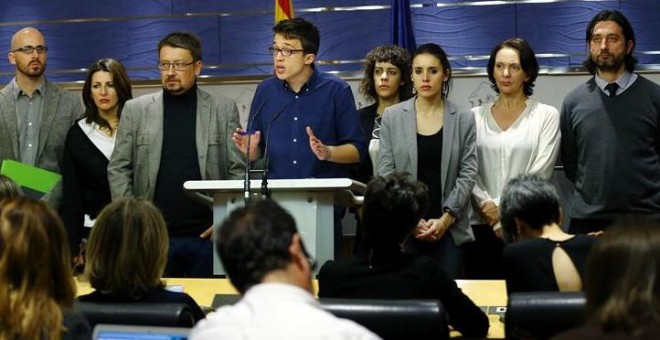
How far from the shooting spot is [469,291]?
4.23 metres

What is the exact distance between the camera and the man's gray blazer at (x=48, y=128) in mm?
5969

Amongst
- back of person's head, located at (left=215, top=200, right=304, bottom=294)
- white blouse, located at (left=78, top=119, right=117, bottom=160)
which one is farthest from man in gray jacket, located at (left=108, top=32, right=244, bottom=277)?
back of person's head, located at (left=215, top=200, right=304, bottom=294)

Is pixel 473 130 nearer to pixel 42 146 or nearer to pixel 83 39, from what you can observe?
pixel 42 146

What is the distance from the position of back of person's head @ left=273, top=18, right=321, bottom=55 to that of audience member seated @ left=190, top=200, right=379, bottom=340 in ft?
9.88

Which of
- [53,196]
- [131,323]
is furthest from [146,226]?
[53,196]

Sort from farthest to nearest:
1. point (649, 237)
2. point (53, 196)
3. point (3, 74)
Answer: point (3, 74), point (53, 196), point (649, 237)

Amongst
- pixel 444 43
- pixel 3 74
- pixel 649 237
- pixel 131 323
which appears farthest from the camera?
pixel 3 74

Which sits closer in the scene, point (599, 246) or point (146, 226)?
point (599, 246)

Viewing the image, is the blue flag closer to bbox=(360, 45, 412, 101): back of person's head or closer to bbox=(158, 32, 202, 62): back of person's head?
bbox=(360, 45, 412, 101): back of person's head

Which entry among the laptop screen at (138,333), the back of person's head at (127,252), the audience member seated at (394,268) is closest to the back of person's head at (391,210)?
the audience member seated at (394,268)

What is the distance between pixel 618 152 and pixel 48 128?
327 centimetres

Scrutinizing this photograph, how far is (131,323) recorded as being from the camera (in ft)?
10.1

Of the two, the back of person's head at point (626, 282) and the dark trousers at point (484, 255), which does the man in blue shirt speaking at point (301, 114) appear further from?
the back of person's head at point (626, 282)

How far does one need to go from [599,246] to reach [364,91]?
3.87 meters
